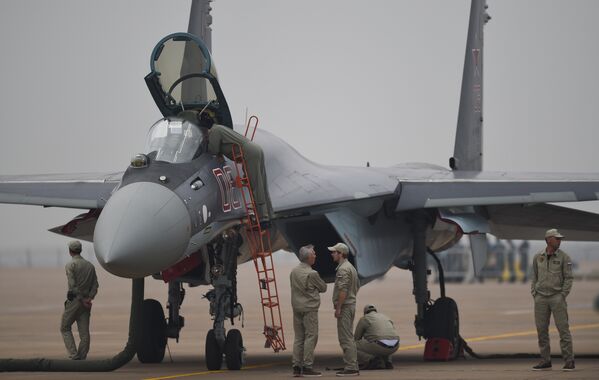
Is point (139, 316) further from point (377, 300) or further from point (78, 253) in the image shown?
point (377, 300)

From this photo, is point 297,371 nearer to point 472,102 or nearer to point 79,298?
point 79,298

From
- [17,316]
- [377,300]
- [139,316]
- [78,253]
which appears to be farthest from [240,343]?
[377,300]

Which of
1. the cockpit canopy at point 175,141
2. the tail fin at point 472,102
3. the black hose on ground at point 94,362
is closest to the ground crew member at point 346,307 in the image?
the cockpit canopy at point 175,141

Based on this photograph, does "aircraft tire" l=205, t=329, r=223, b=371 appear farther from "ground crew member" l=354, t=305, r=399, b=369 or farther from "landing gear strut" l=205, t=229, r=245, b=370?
"ground crew member" l=354, t=305, r=399, b=369

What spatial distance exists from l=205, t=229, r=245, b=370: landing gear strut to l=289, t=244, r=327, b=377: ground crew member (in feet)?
3.36

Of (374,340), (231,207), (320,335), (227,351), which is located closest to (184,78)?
(231,207)

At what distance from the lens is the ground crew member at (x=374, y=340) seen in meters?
15.1

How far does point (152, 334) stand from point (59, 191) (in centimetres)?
229

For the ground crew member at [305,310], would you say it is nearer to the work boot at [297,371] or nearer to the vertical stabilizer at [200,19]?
the work boot at [297,371]

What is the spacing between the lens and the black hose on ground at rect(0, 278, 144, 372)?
47.4 feet

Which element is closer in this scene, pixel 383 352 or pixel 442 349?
pixel 383 352

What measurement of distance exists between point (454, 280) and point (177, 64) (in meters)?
38.1

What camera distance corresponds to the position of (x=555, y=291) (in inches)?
571

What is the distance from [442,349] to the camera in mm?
17250
